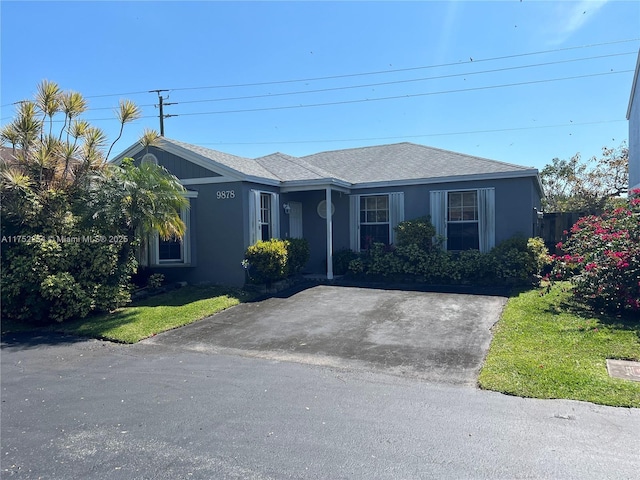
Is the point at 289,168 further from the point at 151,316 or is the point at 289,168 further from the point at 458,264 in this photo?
the point at 151,316

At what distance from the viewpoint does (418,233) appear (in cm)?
1245

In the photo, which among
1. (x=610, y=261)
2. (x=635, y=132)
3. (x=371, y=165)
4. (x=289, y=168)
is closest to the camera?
(x=610, y=261)

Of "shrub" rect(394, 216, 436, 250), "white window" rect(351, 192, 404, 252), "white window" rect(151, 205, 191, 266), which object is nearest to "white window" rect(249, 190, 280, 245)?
"white window" rect(151, 205, 191, 266)

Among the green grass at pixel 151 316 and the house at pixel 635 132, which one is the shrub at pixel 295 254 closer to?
the green grass at pixel 151 316

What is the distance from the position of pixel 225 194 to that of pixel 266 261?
221cm

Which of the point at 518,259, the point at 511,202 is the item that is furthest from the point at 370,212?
the point at 518,259

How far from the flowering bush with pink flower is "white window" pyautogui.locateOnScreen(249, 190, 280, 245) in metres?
7.35

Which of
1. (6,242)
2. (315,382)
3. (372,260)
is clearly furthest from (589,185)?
(6,242)

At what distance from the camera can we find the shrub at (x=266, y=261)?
1092 cm

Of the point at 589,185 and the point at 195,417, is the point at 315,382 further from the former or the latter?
the point at 589,185

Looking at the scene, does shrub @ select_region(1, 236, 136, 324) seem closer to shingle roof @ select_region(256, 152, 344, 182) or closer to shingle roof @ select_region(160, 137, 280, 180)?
shingle roof @ select_region(160, 137, 280, 180)

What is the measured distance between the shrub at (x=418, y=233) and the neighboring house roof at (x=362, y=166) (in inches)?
52.0

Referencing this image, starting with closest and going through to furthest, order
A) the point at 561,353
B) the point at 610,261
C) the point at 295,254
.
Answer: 1. the point at 561,353
2. the point at 610,261
3. the point at 295,254

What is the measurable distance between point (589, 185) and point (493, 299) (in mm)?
20975
